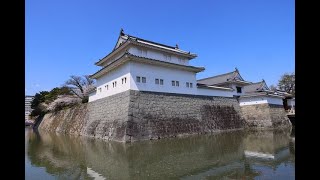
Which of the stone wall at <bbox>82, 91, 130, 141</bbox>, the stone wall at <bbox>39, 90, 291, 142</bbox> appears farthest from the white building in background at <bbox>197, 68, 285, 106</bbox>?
the stone wall at <bbox>82, 91, 130, 141</bbox>

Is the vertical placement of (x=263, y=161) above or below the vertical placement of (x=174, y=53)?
below

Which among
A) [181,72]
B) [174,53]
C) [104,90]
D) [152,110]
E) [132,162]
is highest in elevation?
[174,53]

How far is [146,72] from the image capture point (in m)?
16.4

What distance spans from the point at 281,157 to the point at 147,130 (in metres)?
7.74

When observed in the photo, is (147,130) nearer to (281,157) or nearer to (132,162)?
(132,162)

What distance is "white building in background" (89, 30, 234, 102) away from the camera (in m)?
16.0

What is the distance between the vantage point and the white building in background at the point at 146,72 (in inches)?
628

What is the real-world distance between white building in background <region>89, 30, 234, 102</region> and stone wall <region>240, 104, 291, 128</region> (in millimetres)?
3349

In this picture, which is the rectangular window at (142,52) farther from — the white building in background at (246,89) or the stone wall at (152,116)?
the white building in background at (246,89)

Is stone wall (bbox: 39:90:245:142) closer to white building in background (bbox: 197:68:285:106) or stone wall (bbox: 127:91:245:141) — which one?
stone wall (bbox: 127:91:245:141)

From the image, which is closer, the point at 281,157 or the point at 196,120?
the point at 281,157

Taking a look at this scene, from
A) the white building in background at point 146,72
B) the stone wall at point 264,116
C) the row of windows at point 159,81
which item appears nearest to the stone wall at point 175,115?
the white building in background at point 146,72

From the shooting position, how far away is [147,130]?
14664mm
